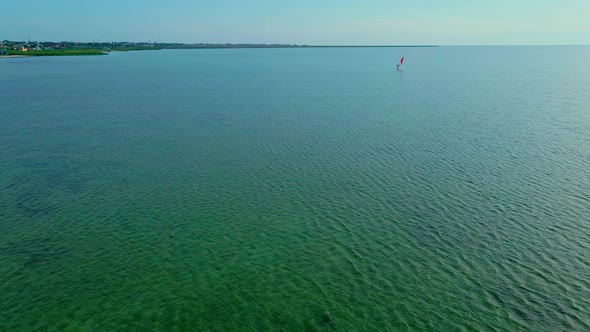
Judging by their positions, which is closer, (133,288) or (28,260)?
(133,288)

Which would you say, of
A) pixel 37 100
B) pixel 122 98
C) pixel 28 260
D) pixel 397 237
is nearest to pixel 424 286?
pixel 397 237

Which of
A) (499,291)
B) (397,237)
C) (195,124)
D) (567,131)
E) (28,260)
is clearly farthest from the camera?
(195,124)

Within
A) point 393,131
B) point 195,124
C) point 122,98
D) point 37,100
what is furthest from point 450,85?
point 37,100

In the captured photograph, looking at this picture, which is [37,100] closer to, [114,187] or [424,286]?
[114,187]

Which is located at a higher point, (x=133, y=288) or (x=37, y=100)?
(x=37, y=100)

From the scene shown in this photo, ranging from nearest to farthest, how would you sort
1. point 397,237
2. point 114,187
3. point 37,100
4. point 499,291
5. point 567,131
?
point 499,291
point 397,237
point 114,187
point 567,131
point 37,100

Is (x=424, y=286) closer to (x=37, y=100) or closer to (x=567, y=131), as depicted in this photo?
(x=567, y=131)
